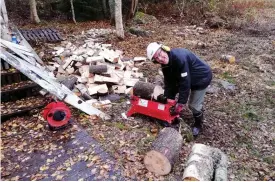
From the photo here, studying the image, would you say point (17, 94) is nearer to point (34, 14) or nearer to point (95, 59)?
point (95, 59)

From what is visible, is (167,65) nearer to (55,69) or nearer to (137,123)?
(137,123)

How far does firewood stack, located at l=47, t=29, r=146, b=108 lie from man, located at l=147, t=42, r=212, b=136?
192 cm

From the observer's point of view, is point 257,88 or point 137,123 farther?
point 257,88

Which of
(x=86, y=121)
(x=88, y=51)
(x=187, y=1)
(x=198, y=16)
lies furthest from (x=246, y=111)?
(x=187, y=1)

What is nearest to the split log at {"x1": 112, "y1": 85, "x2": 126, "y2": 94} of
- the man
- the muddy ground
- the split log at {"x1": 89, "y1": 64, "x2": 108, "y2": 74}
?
the muddy ground

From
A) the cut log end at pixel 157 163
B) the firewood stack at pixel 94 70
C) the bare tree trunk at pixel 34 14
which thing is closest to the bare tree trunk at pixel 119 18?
the firewood stack at pixel 94 70

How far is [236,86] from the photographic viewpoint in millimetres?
7789

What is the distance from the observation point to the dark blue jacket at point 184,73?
187 inches

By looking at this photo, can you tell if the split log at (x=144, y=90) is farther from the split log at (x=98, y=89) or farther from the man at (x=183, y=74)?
the split log at (x=98, y=89)

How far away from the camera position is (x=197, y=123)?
5.70 meters

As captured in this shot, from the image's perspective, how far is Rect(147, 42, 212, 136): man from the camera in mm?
4672

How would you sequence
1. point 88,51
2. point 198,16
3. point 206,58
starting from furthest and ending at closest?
1. point 198,16
2. point 206,58
3. point 88,51

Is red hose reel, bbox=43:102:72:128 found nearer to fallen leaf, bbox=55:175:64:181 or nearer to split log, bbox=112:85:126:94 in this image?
fallen leaf, bbox=55:175:64:181

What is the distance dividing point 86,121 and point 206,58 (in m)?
5.77
